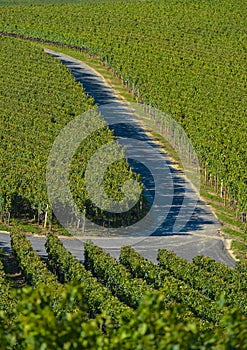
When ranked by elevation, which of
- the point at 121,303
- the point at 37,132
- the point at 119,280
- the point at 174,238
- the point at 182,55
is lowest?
the point at 121,303

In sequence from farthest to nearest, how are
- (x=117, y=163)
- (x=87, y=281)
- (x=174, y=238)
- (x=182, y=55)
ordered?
(x=182, y=55), (x=117, y=163), (x=174, y=238), (x=87, y=281)

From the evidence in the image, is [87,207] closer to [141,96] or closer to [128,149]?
[128,149]

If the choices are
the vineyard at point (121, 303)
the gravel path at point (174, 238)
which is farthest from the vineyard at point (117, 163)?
the gravel path at point (174, 238)

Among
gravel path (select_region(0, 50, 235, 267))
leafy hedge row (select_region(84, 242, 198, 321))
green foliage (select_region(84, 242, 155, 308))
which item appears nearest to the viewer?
leafy hedge row (select_region(84, 242, 198, 321))

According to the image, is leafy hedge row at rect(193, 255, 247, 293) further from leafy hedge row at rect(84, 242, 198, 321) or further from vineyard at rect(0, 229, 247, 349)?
leafy hedge row at rect(84, 242, 198, 321)

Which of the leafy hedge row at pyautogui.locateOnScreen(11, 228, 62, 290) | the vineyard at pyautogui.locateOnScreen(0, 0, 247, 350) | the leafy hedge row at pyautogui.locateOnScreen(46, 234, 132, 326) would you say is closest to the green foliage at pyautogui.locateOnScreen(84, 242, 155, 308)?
the vineyard at pyautogui.locateOnScreen(0, 0, 247, 350)

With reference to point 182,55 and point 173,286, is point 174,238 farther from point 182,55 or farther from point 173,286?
point 182,55

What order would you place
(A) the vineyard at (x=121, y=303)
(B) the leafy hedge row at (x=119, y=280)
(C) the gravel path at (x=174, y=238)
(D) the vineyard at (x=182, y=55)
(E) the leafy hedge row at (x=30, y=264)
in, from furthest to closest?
(D) the vineyard at (x=182, y=55), (C) the gravel path at (x=174, y=238), (E) the leafy hedge row at (x=30, y=264), (B) the leafy hedge row at (x=119, y=280), (A) the vineyard at (x=121, y=303)

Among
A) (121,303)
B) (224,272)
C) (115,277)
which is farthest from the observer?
(224,272)

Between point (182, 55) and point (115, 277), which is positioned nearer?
point (115, 277)

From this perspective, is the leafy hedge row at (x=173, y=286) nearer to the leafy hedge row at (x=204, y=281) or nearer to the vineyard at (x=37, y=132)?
the leafy hedge row at (x=204, y=281)

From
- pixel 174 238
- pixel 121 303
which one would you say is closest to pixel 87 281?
pixel 121 303
